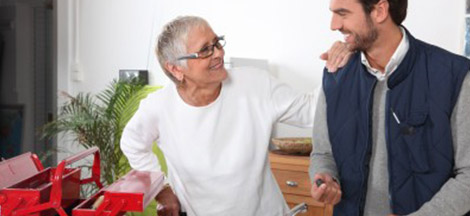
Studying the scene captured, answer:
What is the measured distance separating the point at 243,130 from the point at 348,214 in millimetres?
454

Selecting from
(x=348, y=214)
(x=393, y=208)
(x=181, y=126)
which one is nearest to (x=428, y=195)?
(x=393, y=208)

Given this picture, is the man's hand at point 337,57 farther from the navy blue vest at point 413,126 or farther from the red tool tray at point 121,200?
the red tool tray at point 121,200

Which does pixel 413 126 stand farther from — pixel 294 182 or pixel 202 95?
pixel 294 182

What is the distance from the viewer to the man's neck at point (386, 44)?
1.36 m

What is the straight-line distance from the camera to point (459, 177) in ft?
4.08

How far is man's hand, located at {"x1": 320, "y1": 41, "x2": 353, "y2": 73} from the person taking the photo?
1485 mm

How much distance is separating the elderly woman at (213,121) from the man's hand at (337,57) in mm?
243

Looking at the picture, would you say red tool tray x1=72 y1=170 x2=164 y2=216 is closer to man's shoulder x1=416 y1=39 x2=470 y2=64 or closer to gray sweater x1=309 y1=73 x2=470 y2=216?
gray sweater x1=309 y1=73 x2=470 y2=216

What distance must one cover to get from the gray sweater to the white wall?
1810mm

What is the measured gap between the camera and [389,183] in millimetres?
1349

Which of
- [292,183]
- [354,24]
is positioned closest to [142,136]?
[354,24]

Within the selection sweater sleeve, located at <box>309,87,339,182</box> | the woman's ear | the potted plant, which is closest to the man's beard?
sweater sleeve, located at <box>309,87,339,182</box>

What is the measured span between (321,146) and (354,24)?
401 mm

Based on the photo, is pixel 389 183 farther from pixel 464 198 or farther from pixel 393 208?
pixel 464 198
